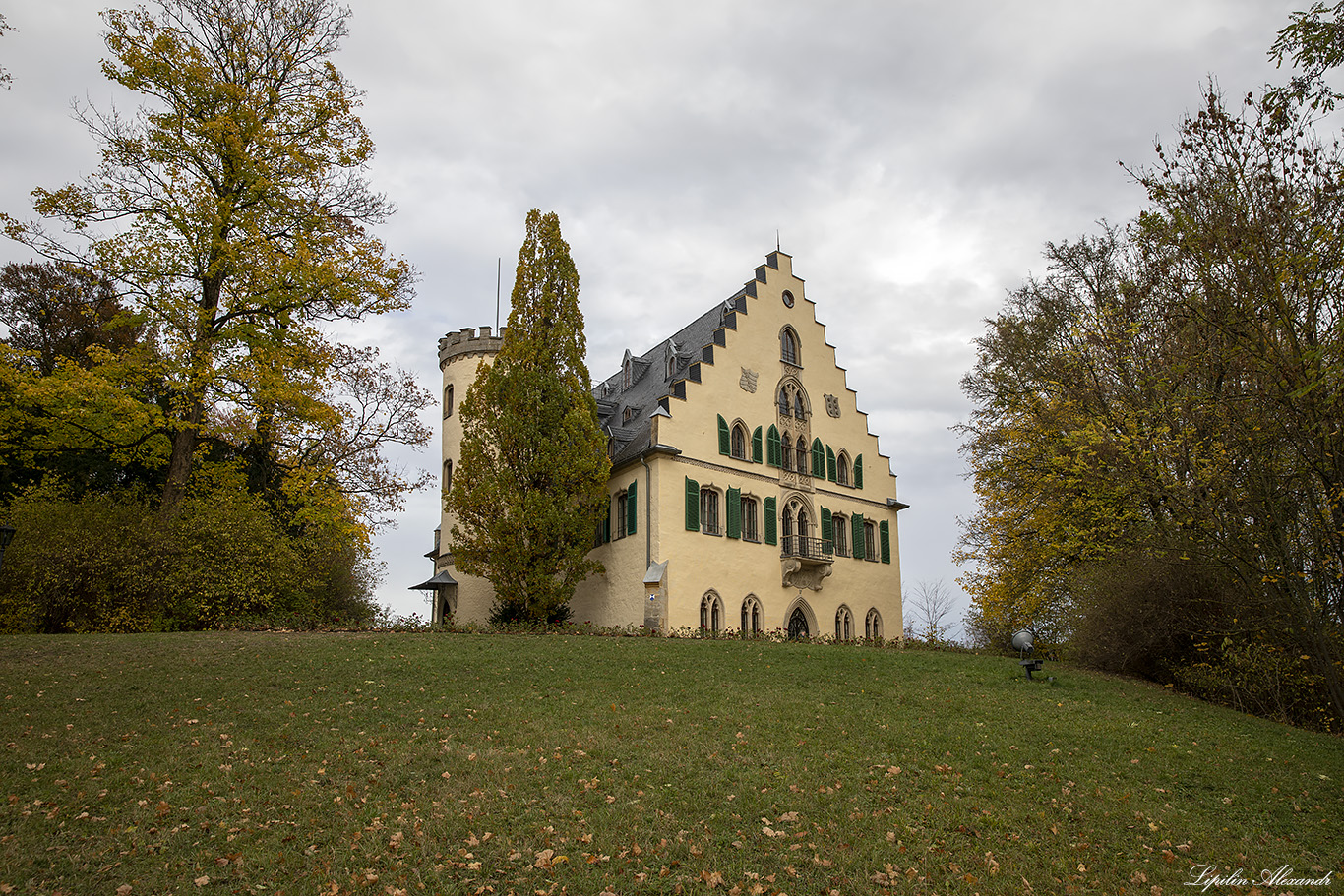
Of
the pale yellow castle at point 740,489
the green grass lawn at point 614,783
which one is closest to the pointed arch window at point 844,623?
the pale yellow castle at point 740,489

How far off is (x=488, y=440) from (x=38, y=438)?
10892 mm

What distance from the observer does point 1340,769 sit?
35.6 ft

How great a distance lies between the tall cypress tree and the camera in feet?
79.9

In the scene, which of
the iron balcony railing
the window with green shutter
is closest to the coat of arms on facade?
the window with green shutter

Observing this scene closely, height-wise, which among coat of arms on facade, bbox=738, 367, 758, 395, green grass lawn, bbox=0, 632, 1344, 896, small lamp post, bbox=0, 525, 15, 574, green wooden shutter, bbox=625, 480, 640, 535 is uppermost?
coat of arms on facade, bbox=738, 367, 758, 395

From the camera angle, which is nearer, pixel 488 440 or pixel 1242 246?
pixel 1242 246

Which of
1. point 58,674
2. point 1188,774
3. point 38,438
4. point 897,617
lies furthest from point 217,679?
point 897,617

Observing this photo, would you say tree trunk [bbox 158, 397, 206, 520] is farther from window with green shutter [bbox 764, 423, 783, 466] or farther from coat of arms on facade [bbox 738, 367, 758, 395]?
window with green shutter [bbox 764, 423, 783, 466]

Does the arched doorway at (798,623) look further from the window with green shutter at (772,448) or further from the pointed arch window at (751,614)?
the window with green shutter at (772,448)

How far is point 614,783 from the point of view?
30.9 feet

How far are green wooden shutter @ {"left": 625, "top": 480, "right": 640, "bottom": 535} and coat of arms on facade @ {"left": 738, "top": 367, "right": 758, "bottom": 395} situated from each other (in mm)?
5255

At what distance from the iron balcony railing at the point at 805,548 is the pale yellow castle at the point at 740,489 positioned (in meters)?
0.05

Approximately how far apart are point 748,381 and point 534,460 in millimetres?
8524

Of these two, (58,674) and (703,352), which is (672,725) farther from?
(703,352)
